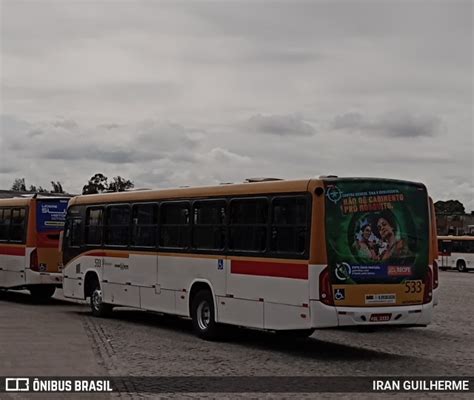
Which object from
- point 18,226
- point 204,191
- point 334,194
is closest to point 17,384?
point 334,194

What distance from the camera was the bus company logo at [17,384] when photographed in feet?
37.2

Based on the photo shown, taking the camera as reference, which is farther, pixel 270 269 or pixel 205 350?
pixel 205 350

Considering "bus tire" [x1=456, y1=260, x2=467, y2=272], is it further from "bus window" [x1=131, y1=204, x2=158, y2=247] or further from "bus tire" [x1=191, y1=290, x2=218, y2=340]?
"bus tire" [x1=191, y1=290, x2=218, y2=340]

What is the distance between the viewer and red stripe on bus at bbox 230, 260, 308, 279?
14.6m

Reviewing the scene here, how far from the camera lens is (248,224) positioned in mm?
16188

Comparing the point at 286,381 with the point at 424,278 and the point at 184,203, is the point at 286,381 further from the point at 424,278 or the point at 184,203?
the point at 184,203

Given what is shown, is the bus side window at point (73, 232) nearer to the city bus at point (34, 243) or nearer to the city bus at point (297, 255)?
the city bus at point (34, 243)

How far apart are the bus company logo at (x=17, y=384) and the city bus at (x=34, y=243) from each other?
14144mm

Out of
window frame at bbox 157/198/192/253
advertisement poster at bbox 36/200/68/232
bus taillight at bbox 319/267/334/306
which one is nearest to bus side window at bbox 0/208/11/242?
advertisement poster at bbox 36/200/68/232

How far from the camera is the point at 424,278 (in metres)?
15.2

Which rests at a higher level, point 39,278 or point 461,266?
point 461,266

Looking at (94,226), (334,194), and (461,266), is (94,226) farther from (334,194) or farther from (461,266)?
(461,266)

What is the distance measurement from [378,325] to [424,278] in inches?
49.5

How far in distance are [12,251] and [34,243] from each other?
1.15m
